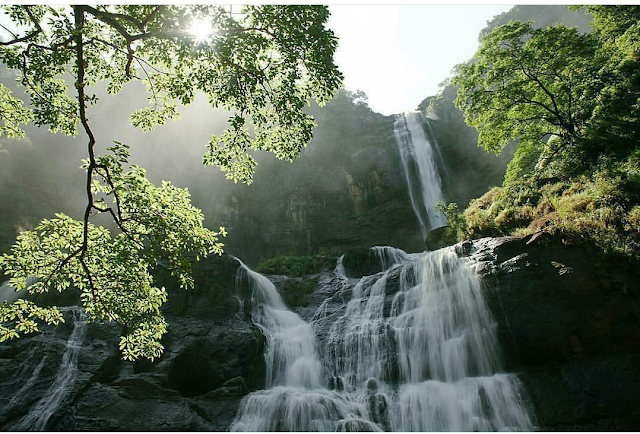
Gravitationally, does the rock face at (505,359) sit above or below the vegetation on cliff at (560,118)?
below

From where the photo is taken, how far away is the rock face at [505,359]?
7773 mm

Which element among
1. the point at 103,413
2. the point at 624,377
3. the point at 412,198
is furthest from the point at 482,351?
the point at 412,198

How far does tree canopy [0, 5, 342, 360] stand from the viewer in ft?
18.8

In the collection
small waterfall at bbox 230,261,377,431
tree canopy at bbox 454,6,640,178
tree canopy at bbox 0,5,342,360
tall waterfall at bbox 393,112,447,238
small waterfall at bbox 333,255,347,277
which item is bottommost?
small waterfall at bbox 230,261,377,431

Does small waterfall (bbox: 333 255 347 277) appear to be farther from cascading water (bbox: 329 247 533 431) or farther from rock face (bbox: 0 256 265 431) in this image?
rock face (bbox: 0 256 265 431)

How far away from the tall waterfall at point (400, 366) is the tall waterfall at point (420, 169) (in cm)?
1394

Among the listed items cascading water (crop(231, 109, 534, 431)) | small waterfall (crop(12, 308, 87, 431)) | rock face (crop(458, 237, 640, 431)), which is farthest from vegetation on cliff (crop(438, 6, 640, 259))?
small waterfall (crop(12, 308, 87, 431))

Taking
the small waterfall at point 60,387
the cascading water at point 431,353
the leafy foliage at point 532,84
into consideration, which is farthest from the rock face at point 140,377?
the leafy foliage at point 532,84

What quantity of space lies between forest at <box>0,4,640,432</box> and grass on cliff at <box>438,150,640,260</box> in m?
0.07

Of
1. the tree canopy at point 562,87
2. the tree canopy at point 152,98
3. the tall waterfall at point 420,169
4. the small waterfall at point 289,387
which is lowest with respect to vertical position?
the small waterfall at point 289,387

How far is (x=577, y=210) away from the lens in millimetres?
10336

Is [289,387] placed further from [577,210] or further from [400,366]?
[577,210]

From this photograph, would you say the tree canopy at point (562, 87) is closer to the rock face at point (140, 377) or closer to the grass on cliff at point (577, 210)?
the grass on cliff at point (577, 210)

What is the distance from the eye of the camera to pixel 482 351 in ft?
31.0
